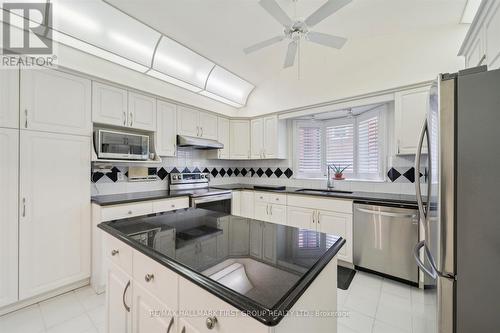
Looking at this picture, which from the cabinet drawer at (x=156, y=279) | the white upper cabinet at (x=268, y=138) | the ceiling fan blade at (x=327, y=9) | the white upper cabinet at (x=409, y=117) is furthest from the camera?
the white upper cabinet at (x=268, y=138)

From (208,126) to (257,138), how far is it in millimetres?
926

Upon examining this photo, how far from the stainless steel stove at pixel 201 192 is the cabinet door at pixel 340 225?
1.46m

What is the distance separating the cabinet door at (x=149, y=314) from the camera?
2.88 feet

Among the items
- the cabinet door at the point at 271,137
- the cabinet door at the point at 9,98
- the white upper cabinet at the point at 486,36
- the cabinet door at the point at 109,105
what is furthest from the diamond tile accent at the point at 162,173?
the white upper cabinet at the point at 486,36

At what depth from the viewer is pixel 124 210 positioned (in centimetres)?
227

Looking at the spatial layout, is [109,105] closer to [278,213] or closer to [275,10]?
[275,10]

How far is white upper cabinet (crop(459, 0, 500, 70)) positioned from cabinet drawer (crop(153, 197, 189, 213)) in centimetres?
301

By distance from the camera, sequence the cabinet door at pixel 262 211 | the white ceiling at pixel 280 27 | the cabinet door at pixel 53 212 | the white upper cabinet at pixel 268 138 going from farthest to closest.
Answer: the white upper cabinet at pixel 268 138
the cabinet door at pixel 262 211
the white ceiling at pixel 280 27
the cabinet door at pixel 53 212

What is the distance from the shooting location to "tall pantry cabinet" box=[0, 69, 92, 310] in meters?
1.78

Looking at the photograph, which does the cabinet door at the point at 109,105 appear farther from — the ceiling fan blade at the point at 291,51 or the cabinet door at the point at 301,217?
the cabinet door at the point at 301,217

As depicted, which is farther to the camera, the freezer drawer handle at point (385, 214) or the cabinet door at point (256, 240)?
the freezer drawer handle at point (385, 214)

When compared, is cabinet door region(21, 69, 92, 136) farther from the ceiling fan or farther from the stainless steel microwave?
the ceiling fan

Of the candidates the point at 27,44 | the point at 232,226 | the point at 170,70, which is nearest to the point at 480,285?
the point at 232,226

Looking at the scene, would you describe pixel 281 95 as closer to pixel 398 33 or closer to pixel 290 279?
pixel 398 33
